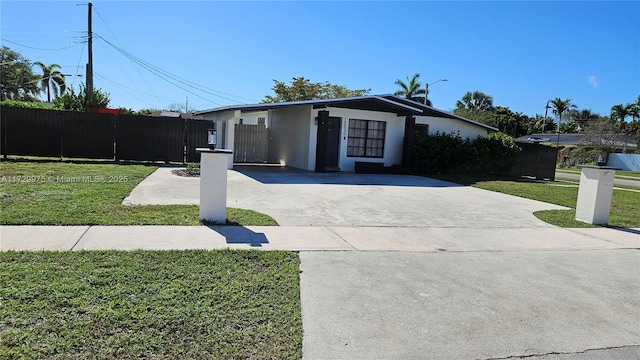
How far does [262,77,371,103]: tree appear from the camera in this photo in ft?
151

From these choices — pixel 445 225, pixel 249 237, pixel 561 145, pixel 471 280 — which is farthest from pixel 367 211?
pixel 561 145

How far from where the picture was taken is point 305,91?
46.2 m

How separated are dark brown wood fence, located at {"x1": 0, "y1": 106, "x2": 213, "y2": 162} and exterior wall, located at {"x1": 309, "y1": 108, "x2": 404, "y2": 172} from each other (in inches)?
176

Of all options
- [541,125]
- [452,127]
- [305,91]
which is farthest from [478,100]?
[452,127]

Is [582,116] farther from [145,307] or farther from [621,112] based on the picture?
[145,307]

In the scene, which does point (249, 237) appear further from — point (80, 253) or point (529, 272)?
point (529, 272)

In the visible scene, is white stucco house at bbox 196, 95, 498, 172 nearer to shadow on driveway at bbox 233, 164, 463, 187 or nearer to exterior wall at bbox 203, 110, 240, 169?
exterior wall at bbox 203, 110, 240, 169

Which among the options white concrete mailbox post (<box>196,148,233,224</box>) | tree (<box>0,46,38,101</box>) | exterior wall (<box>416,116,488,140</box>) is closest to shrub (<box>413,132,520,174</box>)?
exterior wall (<box>416,116,488,140</box>)

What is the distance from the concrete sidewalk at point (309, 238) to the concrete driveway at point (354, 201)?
1.89 feet

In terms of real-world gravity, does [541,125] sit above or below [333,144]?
above

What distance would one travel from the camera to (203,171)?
672 cm

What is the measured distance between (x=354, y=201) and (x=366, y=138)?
27.1 feet

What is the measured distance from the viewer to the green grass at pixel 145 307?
294cm

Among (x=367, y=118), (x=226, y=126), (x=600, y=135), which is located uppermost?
(x=600, y=135)
